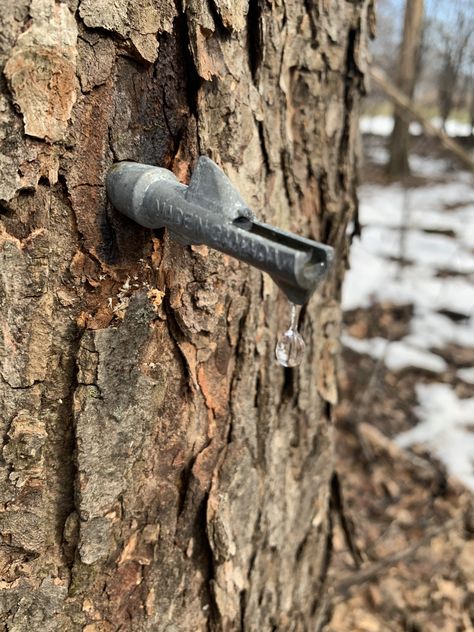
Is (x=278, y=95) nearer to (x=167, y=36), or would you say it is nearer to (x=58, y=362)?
(x=167, y=36)

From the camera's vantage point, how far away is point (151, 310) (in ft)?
3.07

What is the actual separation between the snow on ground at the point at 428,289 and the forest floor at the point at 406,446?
11 millimetres

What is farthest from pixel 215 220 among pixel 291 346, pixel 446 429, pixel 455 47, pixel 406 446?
pixel 455 47

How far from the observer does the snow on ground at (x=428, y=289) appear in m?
3.15

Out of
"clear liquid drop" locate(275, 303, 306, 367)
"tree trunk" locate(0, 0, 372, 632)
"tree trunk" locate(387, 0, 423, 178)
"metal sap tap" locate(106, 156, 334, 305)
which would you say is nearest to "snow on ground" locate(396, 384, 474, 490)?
"tree trunk" locate(0, 0, 372, 632)

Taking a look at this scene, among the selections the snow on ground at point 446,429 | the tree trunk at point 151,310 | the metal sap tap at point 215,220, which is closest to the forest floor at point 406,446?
the snow on ground at point 446,429

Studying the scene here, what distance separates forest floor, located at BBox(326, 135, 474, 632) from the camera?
220 cm

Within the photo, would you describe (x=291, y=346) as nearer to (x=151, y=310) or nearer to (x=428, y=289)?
(x=151, y=310)

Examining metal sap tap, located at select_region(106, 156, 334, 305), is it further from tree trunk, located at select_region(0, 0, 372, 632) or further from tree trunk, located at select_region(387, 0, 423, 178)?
tree trunk, located at select_region(387, 0, 423, 178)

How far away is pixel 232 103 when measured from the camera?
947mm

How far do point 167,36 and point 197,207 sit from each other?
32 cm

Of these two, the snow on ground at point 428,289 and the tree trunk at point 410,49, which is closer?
the snow on ground at point 428,289

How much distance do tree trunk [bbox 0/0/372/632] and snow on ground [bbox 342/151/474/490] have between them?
69 centimetres

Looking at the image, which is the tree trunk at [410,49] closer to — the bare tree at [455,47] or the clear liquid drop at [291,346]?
the bare tree at [455,47]
